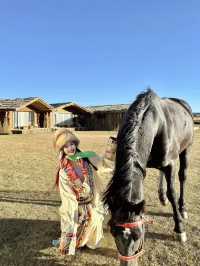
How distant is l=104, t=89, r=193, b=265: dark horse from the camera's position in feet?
9.37

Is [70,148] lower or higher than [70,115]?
lower

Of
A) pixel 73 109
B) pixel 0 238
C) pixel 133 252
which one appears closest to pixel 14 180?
pixel 0 238

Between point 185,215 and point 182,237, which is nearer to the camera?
point 182,237

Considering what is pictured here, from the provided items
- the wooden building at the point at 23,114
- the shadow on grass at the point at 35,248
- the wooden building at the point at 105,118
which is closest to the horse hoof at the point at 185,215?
the shadow on grass at the point at 35,248

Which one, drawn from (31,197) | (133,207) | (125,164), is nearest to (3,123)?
(31,197)

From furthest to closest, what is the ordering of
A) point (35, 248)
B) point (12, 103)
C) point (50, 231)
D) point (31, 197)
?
point (12, 103), point (31, 197), point (50, 231), point (35, 248)

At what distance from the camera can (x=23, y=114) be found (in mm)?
33469

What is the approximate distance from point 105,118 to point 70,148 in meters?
34.9

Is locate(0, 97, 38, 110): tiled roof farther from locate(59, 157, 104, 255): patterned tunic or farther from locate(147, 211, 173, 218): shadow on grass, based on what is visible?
locate(59, 157, 104, 255): patterned tunic

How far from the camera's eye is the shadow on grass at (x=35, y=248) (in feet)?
13.3

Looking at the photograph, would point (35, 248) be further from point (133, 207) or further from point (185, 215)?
point (185, 215)

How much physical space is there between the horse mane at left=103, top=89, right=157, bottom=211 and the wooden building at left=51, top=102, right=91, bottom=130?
31857 mm

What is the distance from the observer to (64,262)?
Answer: 13.2ft

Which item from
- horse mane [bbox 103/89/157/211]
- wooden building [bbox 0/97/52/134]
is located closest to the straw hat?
horse mane [bbox 103/89/157/211]
